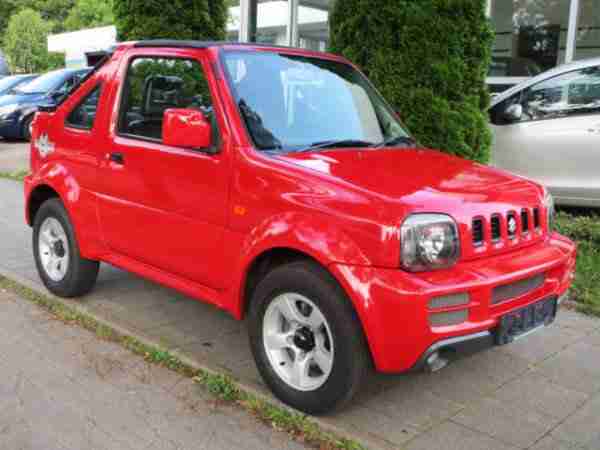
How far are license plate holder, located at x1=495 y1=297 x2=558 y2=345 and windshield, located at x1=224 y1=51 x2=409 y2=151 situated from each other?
140cm

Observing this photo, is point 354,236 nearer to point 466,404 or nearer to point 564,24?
point 466,404

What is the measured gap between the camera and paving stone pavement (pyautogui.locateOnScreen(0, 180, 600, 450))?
3.29 meters

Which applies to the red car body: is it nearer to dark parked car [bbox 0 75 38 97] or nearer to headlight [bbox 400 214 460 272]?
headlight [bbox 400 214 460 272]

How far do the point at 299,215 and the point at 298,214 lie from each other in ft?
0.03

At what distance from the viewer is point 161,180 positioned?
4078 mm

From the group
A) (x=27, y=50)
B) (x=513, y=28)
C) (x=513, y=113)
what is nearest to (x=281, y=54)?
(x=513, y=113)

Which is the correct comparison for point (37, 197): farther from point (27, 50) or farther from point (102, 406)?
point (27, 50)

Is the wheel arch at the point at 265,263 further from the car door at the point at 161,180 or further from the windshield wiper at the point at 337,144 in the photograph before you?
the windshield wiper at the point at 337,144

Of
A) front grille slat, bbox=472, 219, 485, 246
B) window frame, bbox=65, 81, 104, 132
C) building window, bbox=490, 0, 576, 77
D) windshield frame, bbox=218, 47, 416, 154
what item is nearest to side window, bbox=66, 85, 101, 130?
window frame, bbox=65, 81, 104, 132

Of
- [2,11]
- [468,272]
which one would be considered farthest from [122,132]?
[2,11]

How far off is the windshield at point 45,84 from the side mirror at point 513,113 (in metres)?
11.3

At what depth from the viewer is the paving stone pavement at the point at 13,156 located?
486 inches

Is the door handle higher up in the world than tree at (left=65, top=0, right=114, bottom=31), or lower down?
lower down

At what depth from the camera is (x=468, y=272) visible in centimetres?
312
